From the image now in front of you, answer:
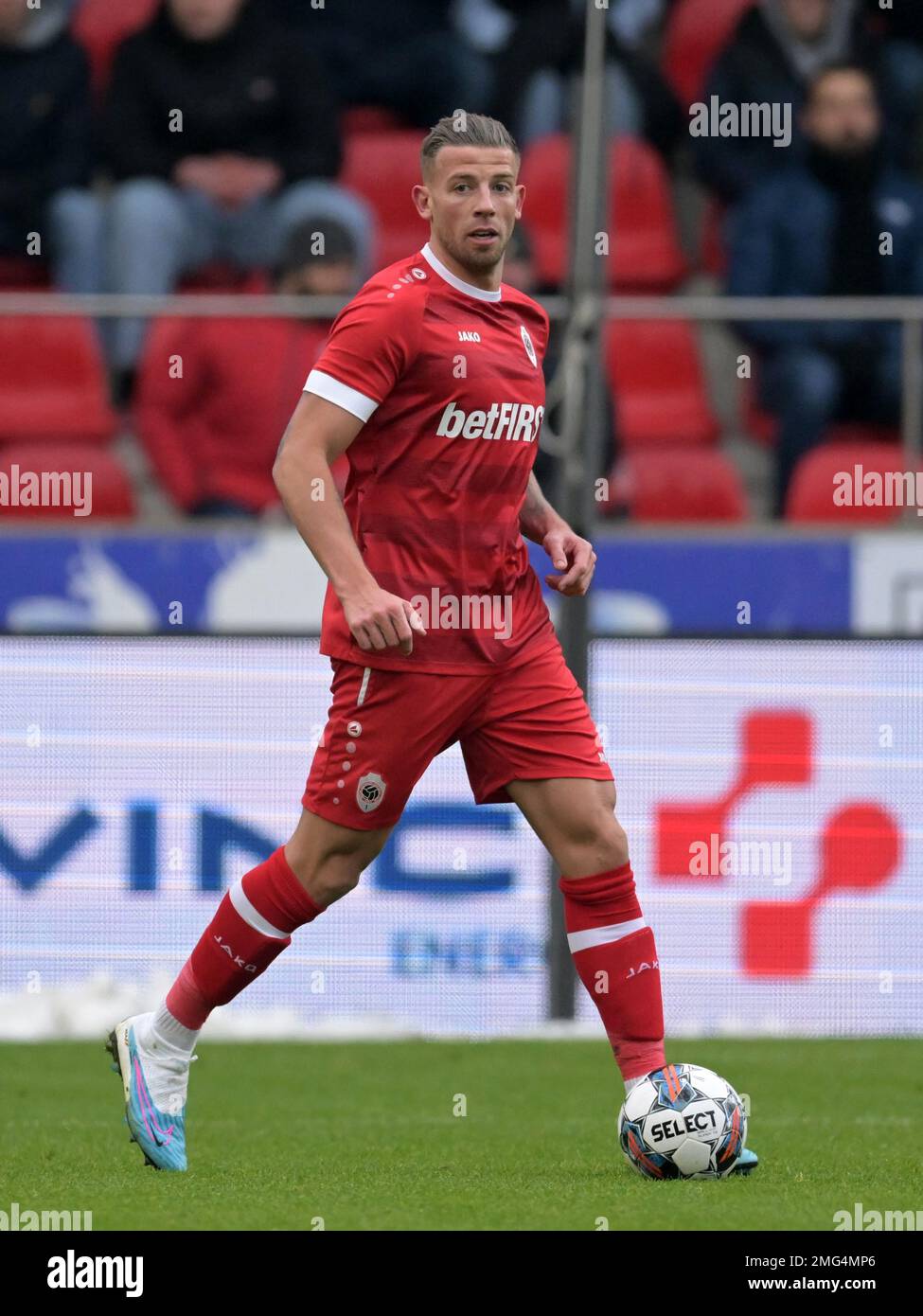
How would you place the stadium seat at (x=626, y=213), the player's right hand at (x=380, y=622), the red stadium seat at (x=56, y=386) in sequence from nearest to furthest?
the player's right hand at (x=380, y=622) → the red stadium seat at (x=56, y=386) → the stadium seat at (x=626, y=213)

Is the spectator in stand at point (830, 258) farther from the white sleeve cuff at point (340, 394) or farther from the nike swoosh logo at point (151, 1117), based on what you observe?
the nike swoosh logo at point (151, 1117)

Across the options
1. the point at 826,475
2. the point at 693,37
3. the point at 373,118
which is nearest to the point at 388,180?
the point at 373,118

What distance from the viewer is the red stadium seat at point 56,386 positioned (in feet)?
31.8

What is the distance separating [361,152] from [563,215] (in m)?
1.02

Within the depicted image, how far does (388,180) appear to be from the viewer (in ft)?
36.1

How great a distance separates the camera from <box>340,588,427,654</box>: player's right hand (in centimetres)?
410

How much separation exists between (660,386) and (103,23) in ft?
10.9

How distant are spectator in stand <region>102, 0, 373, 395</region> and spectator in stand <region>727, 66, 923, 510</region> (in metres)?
1.77

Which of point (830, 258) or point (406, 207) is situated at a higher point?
point (406, 207)

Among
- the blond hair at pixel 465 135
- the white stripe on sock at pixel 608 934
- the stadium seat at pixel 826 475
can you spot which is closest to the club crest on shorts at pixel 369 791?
the white stripe on sock at pixel 608 934

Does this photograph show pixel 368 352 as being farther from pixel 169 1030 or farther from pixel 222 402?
pixel 222 402

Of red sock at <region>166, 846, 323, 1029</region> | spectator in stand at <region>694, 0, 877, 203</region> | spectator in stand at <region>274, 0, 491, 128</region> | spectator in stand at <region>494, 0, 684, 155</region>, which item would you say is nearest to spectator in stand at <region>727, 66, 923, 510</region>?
spectator in stand at <region>694, 0, 877, 203</region>

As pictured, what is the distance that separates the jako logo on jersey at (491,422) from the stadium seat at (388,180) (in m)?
6.48

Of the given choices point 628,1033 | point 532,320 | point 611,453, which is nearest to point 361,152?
point 611,453
